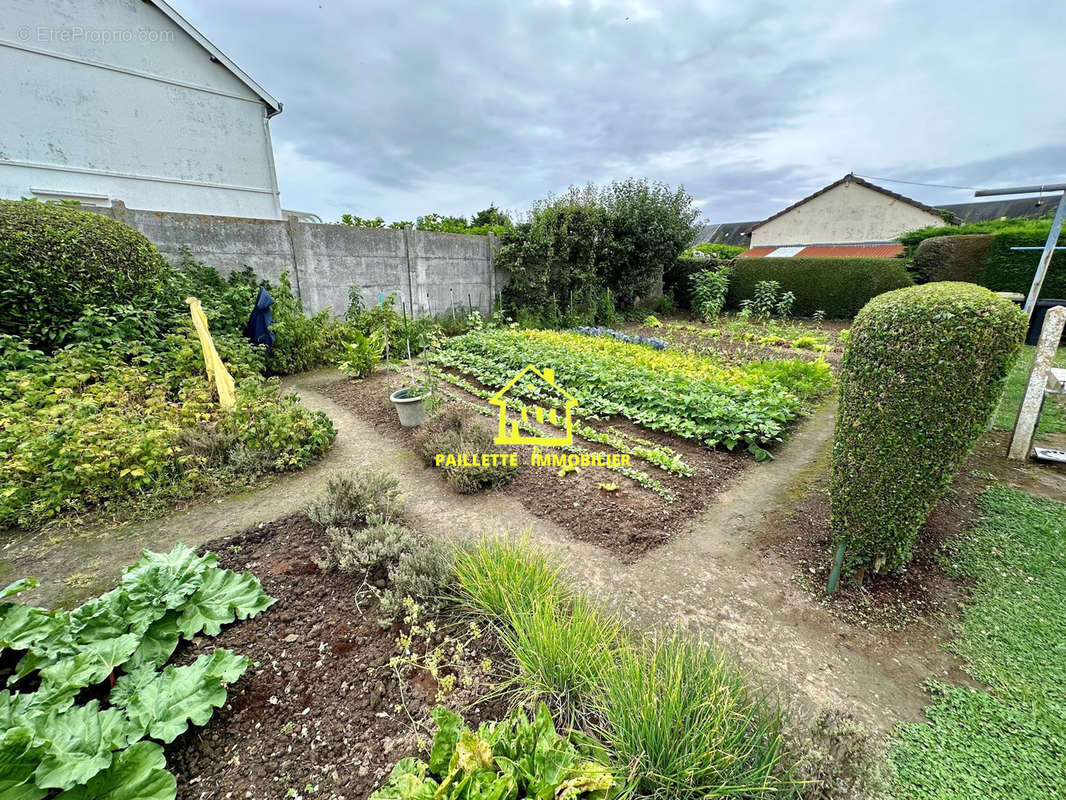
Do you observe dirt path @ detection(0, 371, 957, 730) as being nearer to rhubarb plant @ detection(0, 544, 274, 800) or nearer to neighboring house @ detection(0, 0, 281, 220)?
rhubarb plant @ detection(0, 544, 274, 800)

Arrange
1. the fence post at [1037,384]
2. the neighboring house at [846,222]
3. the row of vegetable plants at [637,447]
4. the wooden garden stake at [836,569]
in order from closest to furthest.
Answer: the wooden garden stake at [836,569] → the fence post at [1037,384] → the row of vegetable plants at [637,447] → the neighboring house at [846,222]

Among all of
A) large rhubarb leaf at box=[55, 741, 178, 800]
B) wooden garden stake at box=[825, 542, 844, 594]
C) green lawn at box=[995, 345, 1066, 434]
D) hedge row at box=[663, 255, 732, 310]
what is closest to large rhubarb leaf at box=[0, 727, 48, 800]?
large rhubarb leaf at box=[55, 741, 178, 800]

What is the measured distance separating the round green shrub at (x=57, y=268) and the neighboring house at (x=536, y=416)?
424cm

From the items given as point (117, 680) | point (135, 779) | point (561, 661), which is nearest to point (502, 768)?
point (561, 661)

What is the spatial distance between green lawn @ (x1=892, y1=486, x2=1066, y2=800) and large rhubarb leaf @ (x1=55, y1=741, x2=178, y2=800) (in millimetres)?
2241

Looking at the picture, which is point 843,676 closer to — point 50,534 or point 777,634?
point 777,634

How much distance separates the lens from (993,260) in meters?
9.42

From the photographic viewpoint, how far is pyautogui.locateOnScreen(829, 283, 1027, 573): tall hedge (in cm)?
185

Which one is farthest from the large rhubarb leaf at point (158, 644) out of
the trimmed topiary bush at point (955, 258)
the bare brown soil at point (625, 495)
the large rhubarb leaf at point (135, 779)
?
the trimmed topiary bush at point (955, 258)

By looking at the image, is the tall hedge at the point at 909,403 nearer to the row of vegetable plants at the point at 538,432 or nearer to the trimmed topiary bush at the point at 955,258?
the row of vegetable plants at the point at 538,432

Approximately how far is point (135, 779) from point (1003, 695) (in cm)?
306

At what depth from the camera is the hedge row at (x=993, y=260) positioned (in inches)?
349

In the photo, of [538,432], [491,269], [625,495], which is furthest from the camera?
[491,269]

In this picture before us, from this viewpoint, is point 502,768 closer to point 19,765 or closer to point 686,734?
point 686,734
